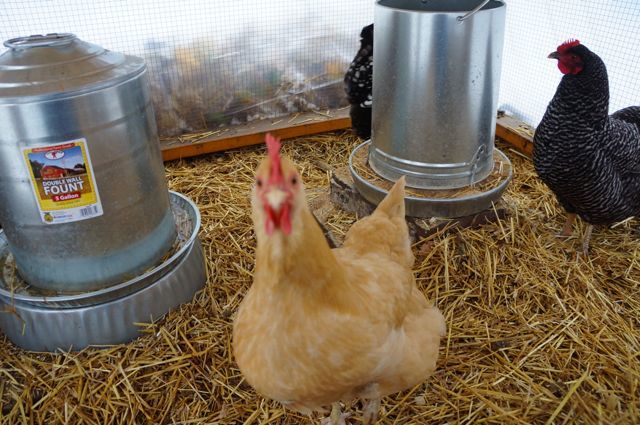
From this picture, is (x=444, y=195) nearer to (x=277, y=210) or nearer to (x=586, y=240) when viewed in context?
(x=586, y=240)

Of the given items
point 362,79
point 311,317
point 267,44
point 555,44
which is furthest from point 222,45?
point 311,317

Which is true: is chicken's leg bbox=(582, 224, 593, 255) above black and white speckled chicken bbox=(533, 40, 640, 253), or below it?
below

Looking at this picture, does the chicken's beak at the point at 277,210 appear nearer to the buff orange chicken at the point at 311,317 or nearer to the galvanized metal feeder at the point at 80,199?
the buff orange chicken at the point at 311,317

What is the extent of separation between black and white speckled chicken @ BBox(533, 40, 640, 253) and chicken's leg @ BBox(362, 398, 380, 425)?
1301 millimetres

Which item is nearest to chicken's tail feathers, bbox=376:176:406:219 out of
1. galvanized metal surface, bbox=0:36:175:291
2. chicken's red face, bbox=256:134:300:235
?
chicken's red face, bbox=256:134:300:235

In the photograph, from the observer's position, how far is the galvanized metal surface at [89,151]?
130 cm

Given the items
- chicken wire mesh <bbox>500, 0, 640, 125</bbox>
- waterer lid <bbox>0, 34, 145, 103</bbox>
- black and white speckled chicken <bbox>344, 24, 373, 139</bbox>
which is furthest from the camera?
black and white speckled chicken <bbox>344, 24, 373, 139</bbox>

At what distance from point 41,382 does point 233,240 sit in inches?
37.4

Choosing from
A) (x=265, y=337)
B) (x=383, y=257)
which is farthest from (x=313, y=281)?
(x=383, y=257)

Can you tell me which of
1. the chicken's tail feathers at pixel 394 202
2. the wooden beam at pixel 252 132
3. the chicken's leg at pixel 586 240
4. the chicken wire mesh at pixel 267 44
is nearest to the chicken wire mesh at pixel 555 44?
the chicken wire mesh at pixel 267 44

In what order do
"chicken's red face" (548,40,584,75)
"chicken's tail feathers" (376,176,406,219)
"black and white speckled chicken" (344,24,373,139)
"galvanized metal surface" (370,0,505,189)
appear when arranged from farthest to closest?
"black and white speckled chicken" (344,24,373,139), "chicken's red face" (548,40,584,75), "galvanized metal surface" (370,0,505,189), "chicken's tail feathers" (376,176,406,219)

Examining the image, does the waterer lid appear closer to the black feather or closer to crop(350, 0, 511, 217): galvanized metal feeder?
crop(350, 0, 511, 217): galvanized metal feeder

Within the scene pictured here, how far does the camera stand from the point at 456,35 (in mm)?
1727

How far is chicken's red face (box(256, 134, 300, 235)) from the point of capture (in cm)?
79
